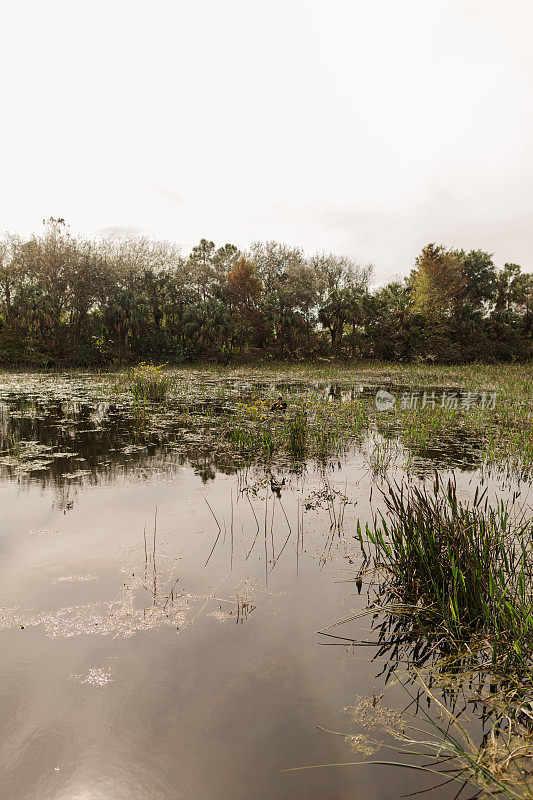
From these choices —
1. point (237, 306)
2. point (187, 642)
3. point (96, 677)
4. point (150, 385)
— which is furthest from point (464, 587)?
point (237, 306)

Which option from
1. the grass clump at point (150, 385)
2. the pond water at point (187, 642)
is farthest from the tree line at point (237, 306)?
the pond water at point (187, 642)

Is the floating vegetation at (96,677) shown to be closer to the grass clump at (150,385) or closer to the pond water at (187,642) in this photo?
the pond water at (187,642)

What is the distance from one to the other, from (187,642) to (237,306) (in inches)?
1837

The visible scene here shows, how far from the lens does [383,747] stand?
285 centimetres

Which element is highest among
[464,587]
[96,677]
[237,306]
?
[237,306]

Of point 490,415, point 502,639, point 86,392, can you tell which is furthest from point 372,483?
point 86,392

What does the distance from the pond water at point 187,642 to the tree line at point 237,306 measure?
33.8 meters

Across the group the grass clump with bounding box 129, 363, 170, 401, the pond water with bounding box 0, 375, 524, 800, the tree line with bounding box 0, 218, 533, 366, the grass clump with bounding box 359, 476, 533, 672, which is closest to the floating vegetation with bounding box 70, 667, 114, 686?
the pond water with bounding box 0, 375, 524, 800

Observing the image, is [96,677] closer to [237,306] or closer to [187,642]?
[187,642]

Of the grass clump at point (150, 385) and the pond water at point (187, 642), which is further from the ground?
the grass clump at point (150, 385)

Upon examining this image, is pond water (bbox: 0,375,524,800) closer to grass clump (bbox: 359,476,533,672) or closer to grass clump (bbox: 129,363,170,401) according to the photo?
grass clump (bbox: 359,476,533,672)

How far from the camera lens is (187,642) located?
12.7ft

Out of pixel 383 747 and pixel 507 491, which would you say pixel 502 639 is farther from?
pixel 507 491

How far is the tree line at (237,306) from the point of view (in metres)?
39.3
